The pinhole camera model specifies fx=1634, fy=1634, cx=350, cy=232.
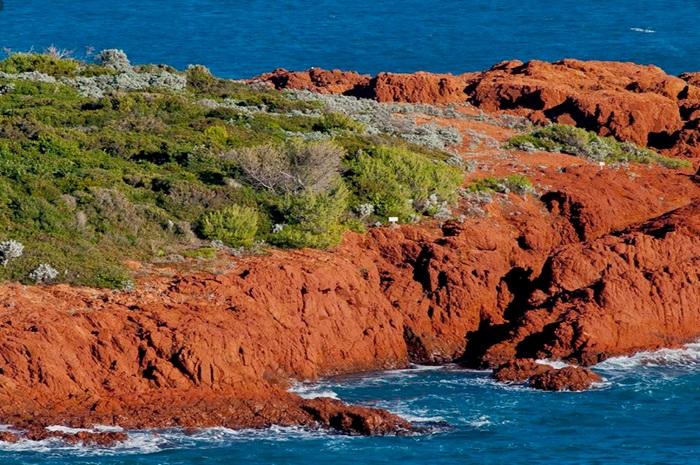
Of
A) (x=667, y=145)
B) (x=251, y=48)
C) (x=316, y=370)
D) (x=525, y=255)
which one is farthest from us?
(x=251, y=48)

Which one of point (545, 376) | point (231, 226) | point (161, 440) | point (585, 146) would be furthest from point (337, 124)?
point (161, 440)

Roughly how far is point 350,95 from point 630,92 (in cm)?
1028

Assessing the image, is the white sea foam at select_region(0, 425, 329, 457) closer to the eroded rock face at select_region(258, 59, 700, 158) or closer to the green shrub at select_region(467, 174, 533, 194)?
the green shrub at select_region(467, 174, 533, 194)

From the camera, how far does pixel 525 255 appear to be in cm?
4106

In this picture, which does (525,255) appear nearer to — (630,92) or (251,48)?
(630,92)

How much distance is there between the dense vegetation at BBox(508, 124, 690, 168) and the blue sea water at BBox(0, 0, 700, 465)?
14033 millimetres

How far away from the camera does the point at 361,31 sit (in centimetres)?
8619

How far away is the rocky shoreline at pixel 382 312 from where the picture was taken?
31734mm

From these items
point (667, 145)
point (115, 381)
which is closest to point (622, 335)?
point (115, 381)

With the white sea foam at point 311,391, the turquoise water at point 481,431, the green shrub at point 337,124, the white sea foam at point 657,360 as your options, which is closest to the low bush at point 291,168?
the green shrub at point 337,124

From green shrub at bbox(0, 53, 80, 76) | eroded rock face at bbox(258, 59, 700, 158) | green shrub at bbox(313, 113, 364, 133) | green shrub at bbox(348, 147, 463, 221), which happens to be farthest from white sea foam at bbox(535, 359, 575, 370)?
green shrub at bbox(0, 53, 80, 76)

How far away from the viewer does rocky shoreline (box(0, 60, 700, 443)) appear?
104 feet

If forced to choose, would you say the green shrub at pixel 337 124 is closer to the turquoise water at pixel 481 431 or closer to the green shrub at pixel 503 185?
the green shrub at pixel 503 185

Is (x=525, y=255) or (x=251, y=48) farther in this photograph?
(x=251, y=48)
